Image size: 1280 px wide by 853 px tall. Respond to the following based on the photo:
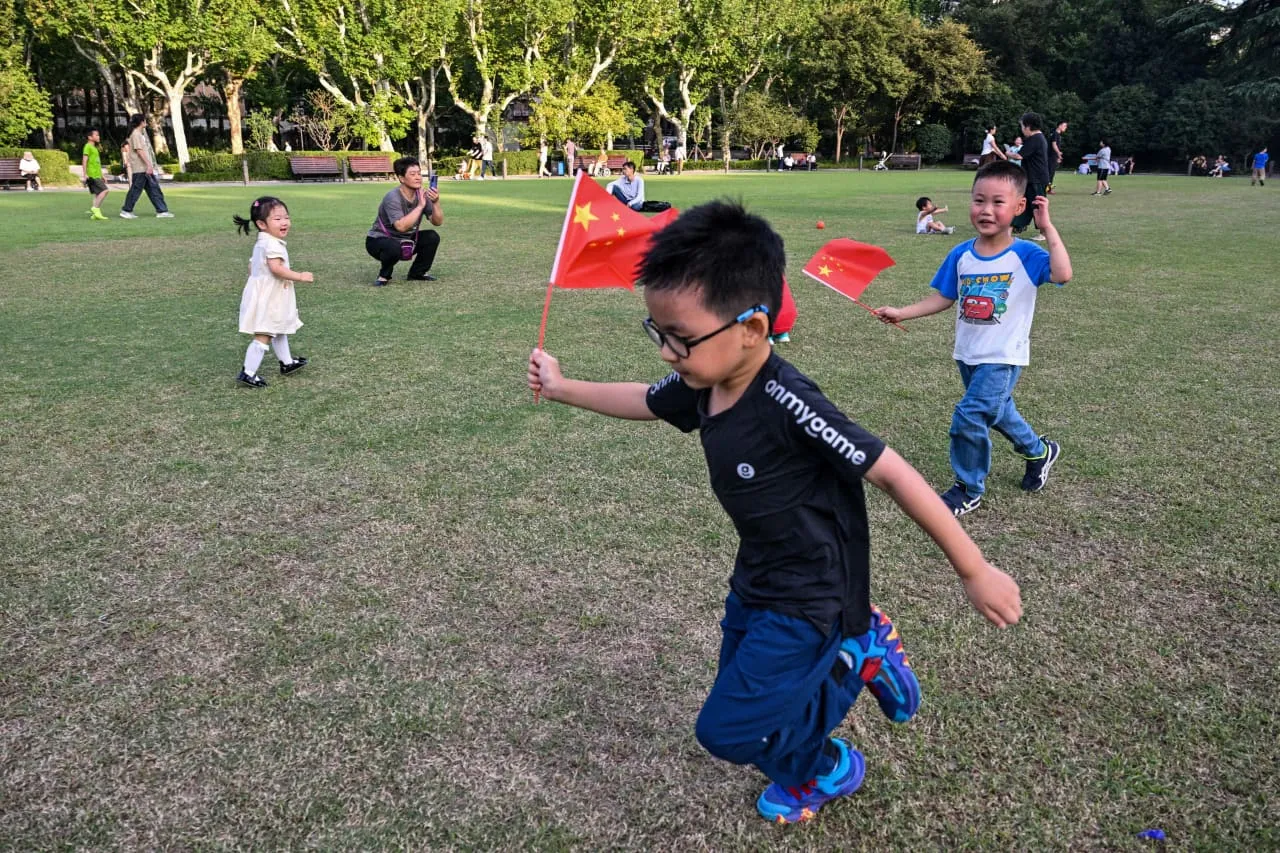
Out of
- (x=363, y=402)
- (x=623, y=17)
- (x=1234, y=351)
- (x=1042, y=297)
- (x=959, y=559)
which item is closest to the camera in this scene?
(x=959, y=559)

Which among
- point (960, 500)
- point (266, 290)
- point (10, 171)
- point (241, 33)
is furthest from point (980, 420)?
point (241, 33)

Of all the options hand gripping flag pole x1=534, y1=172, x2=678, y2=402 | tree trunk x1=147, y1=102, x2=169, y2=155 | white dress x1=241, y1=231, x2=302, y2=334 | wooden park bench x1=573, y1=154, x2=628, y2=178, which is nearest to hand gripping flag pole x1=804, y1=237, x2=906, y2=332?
hand gripping flag pole x1=534, y1=172, x2=678, y2=402

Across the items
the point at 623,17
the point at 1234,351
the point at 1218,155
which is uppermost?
the point at 623,17

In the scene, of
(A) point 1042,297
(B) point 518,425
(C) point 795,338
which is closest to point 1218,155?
(A) point 1042,297

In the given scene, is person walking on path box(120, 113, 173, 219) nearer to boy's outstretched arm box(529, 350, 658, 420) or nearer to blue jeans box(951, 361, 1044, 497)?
blue jeans box(951, 361, 1044, 497)

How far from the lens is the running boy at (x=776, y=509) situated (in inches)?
78.7

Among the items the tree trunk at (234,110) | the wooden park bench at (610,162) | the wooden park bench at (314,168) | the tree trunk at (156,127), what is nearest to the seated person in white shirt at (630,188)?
the wooden park bench at (314,168)

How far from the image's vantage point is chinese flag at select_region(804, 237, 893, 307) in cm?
471

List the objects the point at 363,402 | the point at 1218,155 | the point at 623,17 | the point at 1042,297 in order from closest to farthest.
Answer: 1. the point at 363,402
2. the point at 1042,297
3. the point at 623,17
4. the point at 1218,155

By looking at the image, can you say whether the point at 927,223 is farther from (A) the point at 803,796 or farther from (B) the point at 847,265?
(A) the point at 803,796

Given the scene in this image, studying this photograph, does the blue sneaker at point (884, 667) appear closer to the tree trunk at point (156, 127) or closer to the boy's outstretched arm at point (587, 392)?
the boy's outstretched arm at point (587, 392)

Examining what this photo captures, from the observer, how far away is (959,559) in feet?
6.51

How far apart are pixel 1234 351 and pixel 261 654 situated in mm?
7778

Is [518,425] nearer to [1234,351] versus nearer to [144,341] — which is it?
[144,341]
